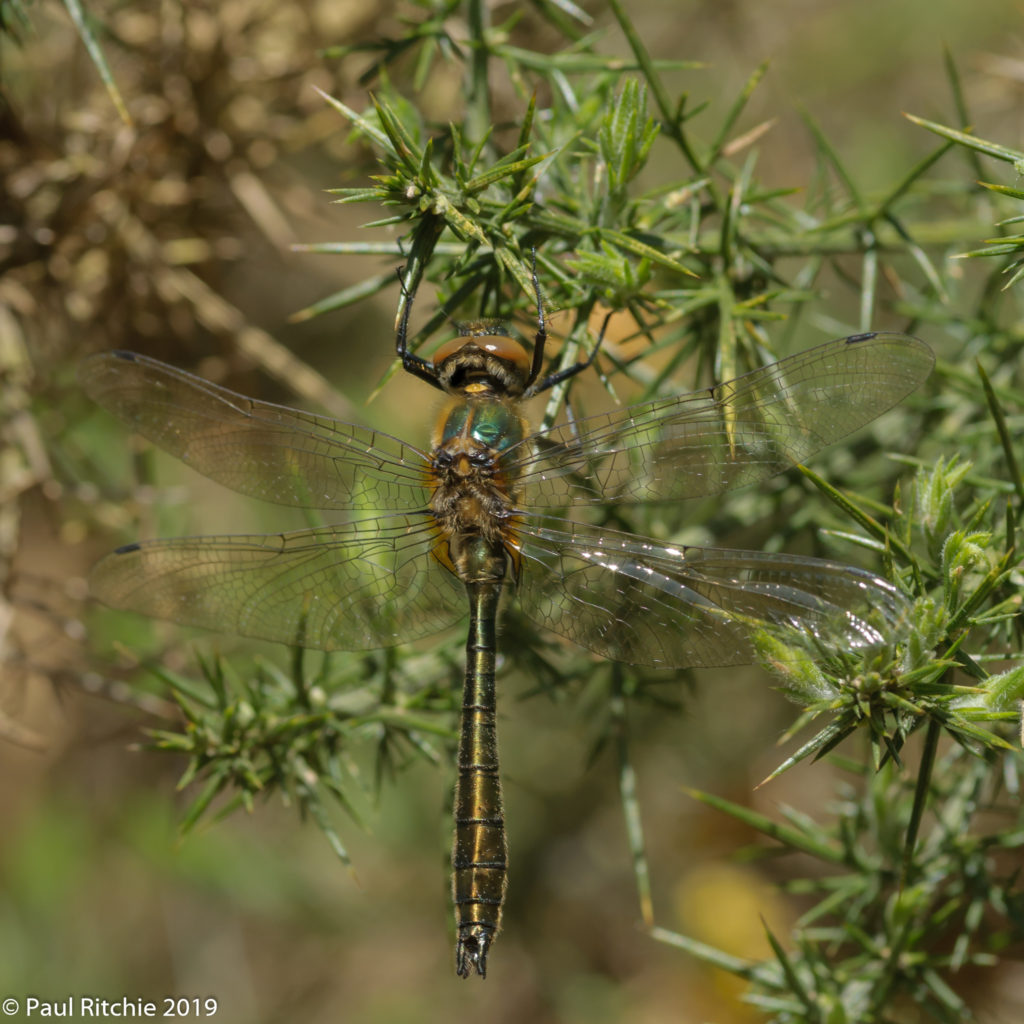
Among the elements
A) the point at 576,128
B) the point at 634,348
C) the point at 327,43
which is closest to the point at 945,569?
the point at 576,128

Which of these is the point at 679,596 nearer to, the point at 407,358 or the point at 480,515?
the point at 480,515

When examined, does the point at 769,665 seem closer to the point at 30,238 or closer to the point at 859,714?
the point at 859,714

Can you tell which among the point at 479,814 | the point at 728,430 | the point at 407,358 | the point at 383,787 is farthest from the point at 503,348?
the point at 383,787

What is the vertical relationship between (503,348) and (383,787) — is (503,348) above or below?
above

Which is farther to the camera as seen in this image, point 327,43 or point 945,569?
point 327,43
